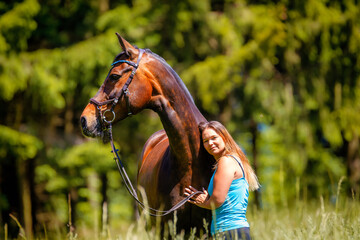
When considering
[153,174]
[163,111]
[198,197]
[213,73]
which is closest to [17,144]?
[213,73]

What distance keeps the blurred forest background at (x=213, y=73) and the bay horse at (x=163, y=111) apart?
5.70 m

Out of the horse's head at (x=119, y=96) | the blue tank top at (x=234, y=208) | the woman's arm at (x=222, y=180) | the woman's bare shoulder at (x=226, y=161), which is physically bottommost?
the blue tank top at (x=234, y=208)

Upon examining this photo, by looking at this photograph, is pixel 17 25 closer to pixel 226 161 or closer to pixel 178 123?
pixel 178 123

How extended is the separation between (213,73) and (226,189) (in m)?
6.65

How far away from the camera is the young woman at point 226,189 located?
302 cm

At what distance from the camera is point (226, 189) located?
301 centimetres

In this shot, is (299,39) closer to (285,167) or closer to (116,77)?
(285,167)

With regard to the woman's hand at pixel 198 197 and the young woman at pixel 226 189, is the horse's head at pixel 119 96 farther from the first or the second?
the woman's hand at pixel 198 197

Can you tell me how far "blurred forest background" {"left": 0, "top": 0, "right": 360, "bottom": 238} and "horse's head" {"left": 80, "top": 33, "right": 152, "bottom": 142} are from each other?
5965 mm

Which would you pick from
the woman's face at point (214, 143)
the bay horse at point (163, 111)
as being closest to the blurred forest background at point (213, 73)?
the bay horse at point (163, 111)

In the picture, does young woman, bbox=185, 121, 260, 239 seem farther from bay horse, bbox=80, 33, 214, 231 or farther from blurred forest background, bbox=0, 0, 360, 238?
blurred forest background, bbox=0, 0, 360, 238

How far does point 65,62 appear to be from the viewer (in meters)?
10.2

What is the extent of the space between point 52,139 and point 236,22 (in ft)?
18.6

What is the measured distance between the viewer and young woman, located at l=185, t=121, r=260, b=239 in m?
3.02
